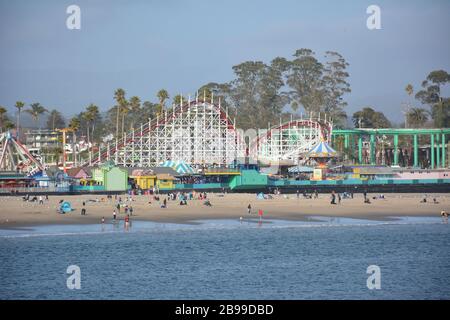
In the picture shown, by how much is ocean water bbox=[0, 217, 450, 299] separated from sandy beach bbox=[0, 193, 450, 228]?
2.58m

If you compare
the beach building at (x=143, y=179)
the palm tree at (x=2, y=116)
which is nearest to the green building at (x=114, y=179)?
the beach building at (x=143, y=179)

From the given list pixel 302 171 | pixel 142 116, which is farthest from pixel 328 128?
pixel 142 116

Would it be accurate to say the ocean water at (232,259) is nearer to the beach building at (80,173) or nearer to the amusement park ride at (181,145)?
the beach building at (80,173)

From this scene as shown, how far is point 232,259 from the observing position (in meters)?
45.3

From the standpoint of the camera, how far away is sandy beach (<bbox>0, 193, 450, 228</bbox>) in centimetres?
5766

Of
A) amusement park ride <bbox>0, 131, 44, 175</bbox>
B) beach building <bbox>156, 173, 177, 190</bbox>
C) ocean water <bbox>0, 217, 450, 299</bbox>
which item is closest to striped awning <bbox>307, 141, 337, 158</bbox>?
beach building <bbox>156, 173, 177, 190</bbox>

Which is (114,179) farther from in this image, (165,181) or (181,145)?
(181,145)

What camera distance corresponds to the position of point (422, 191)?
3553 inches

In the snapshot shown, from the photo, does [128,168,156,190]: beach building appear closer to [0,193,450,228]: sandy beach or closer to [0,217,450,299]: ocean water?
[0,193,450,228]: sandy beach

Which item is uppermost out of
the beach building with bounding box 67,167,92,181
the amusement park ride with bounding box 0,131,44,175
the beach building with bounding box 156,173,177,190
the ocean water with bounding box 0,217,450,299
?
the amusement park ride with bounding box 0,131,44,175

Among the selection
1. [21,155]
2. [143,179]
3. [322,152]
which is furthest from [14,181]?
[322,152]

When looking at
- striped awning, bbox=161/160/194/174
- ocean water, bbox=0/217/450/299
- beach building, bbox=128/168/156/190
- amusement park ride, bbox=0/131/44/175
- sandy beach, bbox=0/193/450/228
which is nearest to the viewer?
ocean water, bbox=0/217/450/299

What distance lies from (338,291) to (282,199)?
1510 inches
